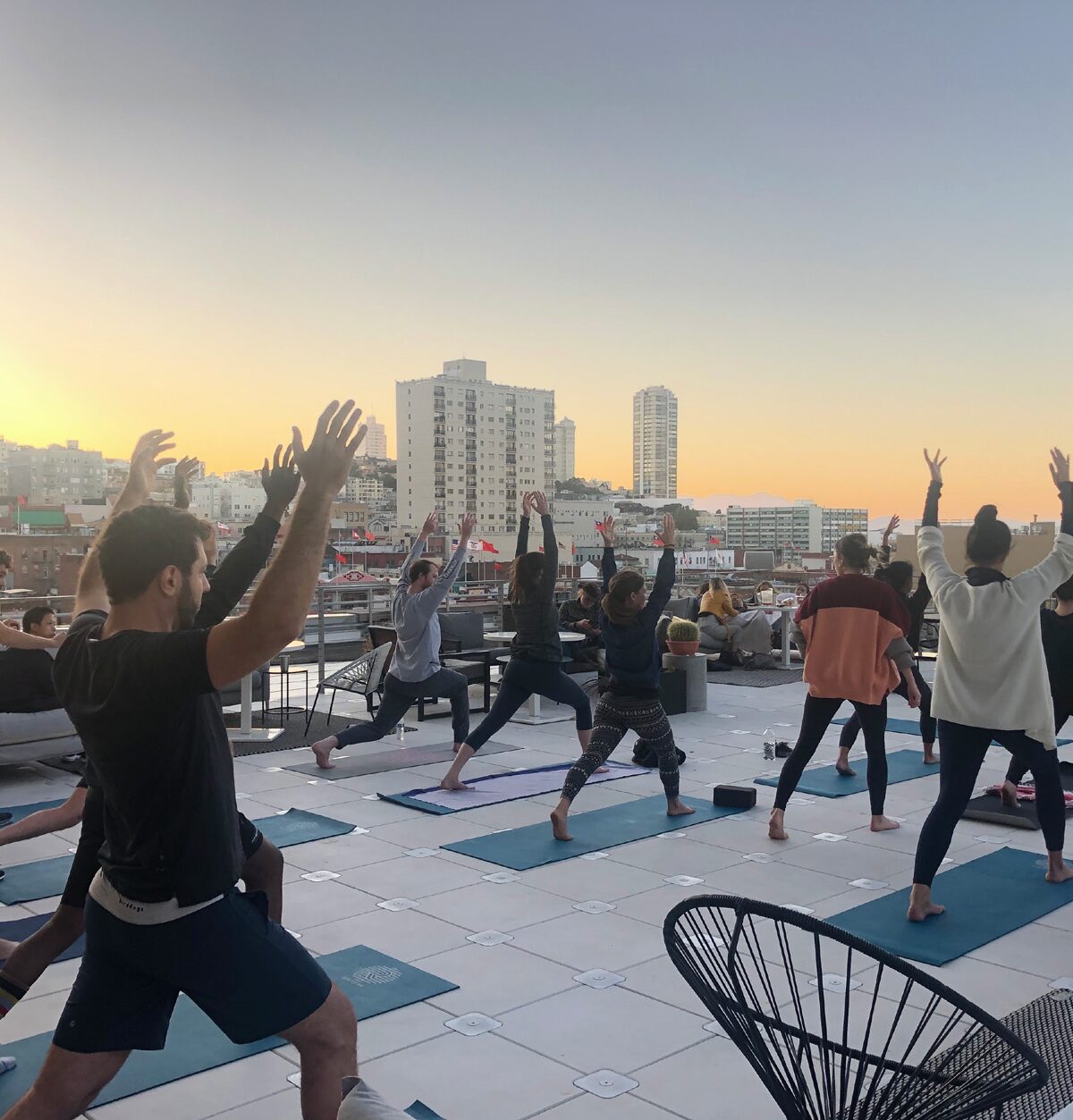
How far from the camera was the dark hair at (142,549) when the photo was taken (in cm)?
211

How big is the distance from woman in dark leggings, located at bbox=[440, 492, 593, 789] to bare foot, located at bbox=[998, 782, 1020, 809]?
8.70 ft

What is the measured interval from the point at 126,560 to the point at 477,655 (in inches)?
343

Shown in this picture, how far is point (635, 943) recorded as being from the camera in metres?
4.41

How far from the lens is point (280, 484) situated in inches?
107

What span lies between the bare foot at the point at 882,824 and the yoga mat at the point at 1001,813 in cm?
42

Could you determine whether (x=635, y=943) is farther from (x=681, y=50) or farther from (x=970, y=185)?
(x=970, y=185)

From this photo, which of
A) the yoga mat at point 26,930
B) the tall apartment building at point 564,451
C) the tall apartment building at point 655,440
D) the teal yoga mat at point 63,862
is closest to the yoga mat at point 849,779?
the teal yoga mat at point 63,862

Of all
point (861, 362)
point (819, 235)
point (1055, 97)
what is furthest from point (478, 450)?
point (1055, 97)

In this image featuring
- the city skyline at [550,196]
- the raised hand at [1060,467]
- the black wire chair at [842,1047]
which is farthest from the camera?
the city skyline at [550,196]

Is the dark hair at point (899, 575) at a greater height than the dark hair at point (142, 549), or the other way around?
the dark hair at point (142, 549)

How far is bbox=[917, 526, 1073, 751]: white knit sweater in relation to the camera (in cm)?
446

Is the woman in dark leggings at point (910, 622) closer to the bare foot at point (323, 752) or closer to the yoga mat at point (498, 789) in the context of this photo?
the yoga mat at point (498, 789)

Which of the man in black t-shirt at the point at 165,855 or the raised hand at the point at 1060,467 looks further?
the raised hand at the point at 1060,467

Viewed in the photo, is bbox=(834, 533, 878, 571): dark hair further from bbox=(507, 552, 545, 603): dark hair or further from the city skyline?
bbox=(507, 552, 545, 603): dark hair
